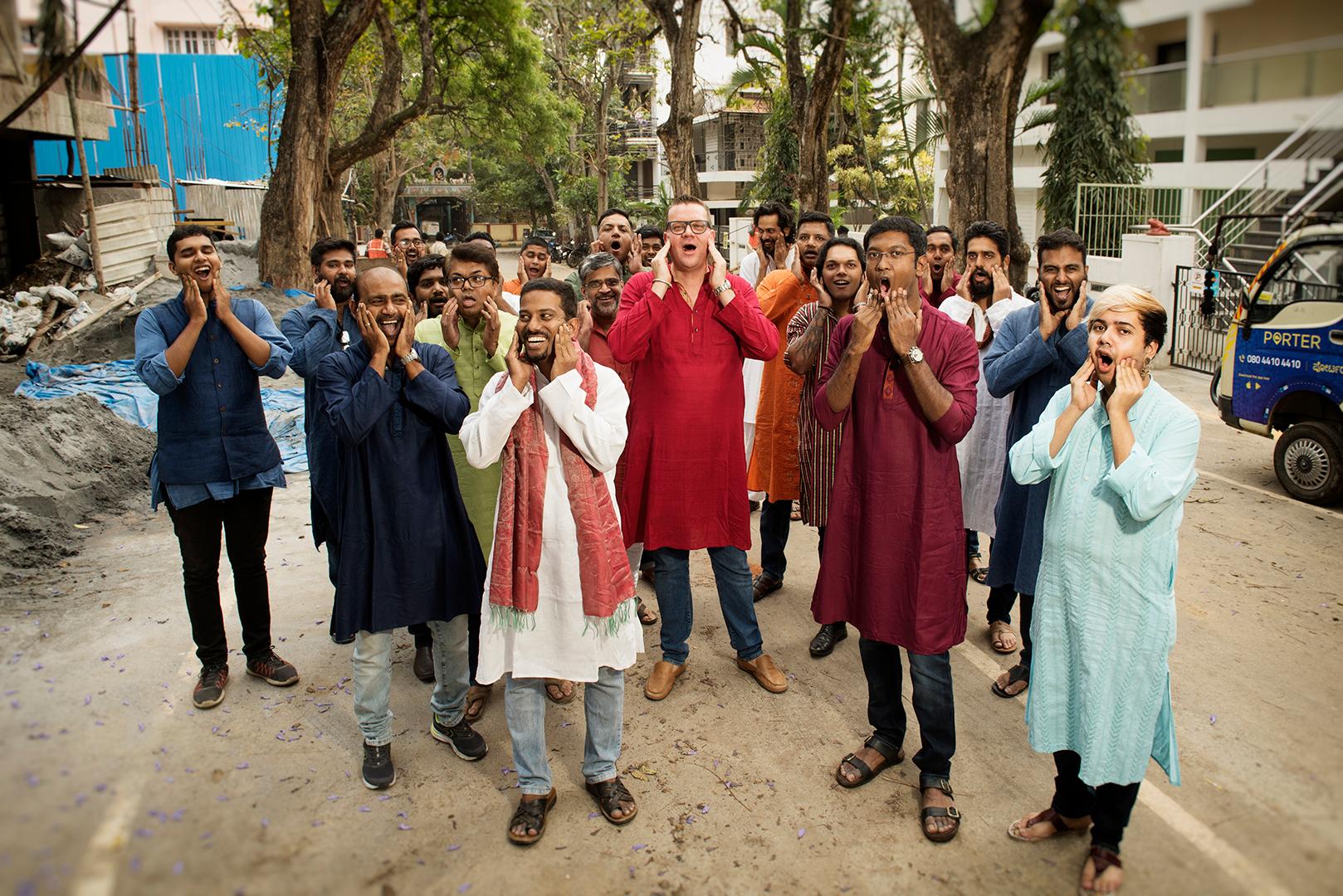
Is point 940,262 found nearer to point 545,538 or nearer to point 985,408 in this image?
point 985,408

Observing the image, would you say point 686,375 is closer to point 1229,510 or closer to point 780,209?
point 780,209

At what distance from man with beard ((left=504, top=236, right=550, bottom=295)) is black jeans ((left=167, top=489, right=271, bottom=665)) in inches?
78.4

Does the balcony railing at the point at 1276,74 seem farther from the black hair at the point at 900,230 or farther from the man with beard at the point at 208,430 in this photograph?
the man with beard at the point at 208,430

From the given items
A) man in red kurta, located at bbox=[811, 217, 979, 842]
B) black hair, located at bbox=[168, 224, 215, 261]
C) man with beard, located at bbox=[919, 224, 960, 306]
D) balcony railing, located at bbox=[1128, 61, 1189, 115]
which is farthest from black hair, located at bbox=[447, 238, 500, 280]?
balcony railing, located at bbox=[1128, 61, 1189, 115]

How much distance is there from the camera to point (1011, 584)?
376 cm

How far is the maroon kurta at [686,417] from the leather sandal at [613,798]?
920 mm

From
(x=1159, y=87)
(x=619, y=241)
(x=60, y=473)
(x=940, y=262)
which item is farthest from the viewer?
(x=60, y=473)

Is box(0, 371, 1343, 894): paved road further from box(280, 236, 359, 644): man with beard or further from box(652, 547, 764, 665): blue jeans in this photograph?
box(280, 236, 359, 644): man with beard

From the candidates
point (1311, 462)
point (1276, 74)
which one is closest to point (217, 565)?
point (1276, 74)

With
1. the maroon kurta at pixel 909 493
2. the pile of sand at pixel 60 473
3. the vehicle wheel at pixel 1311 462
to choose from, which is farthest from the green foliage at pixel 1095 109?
the pile of sand at pixel 60 473

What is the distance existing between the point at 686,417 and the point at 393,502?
3.61 ft

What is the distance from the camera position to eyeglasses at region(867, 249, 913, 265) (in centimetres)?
298

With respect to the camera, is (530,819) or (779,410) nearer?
(530,819)

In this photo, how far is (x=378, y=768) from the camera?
3008 mm
